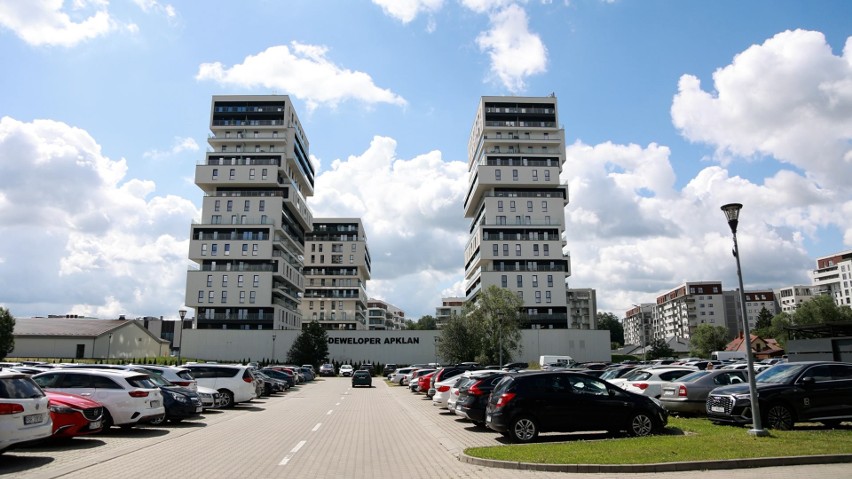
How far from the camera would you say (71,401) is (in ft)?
44.9

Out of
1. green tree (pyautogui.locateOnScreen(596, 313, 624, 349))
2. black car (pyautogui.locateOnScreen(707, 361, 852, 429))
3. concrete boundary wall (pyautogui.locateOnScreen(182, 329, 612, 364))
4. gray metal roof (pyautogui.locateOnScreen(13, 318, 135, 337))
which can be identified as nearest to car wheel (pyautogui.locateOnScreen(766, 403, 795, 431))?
black car (pyautogui.locateOnScreen(707, 361, 852, 429))

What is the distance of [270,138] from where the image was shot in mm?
91625

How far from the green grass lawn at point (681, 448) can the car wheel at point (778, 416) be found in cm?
47

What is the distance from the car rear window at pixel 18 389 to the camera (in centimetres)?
1048

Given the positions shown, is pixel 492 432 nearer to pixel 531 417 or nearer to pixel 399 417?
pixel 531 417

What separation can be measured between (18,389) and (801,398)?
16385mm

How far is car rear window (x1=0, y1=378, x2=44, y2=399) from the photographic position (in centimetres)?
1048

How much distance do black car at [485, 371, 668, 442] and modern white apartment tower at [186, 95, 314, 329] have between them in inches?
2977

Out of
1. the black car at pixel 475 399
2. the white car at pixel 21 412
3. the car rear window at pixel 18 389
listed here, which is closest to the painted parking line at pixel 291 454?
the white car at pixel 21 412

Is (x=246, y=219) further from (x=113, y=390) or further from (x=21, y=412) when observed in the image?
(x=21, y=412)

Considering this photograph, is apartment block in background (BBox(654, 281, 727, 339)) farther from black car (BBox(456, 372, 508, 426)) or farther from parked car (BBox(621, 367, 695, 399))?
black car (BBox(456, 372, 508, 426))

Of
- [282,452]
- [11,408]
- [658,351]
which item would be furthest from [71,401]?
[658,351]

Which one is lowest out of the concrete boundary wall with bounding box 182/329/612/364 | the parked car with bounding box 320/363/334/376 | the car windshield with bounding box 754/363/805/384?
the parked car with bounding box 320/363/334/376

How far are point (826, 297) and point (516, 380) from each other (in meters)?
103
